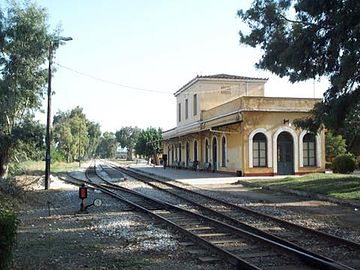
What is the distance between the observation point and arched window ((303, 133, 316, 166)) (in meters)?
35.6

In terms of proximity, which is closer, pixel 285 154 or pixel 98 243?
pixel 98 243

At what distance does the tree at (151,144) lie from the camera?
248 ft

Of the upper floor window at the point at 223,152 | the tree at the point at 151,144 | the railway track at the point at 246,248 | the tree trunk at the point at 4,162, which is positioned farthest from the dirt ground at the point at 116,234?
the tree at the point at 151,144

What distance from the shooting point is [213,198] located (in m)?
19.1

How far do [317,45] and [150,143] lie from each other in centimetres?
6331

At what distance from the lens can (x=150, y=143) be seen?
78000 millimetres

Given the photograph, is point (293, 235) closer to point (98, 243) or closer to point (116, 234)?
point (116, 234)

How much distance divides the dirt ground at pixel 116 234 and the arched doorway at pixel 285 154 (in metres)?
16.3

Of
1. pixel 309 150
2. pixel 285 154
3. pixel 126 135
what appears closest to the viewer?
pixel 285 154

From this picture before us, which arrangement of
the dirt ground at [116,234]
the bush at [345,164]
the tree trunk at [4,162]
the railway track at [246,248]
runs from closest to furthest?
the railway track at [246,248] → the dirt ground at [116,234] → the tree trunk at [4,162] → the bush at [345,164]

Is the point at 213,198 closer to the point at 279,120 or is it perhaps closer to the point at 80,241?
the point at 80,241

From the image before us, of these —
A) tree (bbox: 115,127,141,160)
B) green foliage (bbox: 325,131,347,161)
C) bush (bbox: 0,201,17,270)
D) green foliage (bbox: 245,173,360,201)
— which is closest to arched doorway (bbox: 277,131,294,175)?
green foliage (bbox: 325,131,347,161)

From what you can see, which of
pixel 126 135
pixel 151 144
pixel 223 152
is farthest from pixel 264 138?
pixel 126 135

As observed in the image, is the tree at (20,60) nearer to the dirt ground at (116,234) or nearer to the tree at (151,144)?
the dirt ground at (116,234)
